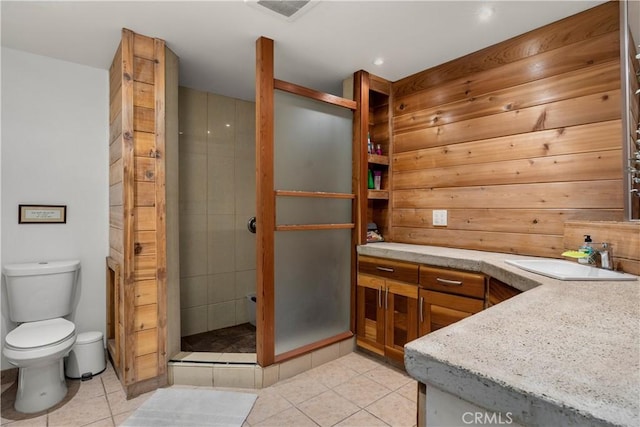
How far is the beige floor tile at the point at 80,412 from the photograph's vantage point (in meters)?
1.92

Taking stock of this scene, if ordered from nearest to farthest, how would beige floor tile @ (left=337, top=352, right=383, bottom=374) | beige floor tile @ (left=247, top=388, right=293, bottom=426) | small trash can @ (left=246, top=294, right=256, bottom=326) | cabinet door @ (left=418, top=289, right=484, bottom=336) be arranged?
1. beige floor tile @ (left=247, top=388, right=293, bottom=426)
2. cabinet door @ (left=418, top=289, right=484, bottom=336)
3. beige floor tile @ (left=337, top=352, right=383, bottom=374)
4. small trash can @ (left=246, top=294, right=256, bottom=326)

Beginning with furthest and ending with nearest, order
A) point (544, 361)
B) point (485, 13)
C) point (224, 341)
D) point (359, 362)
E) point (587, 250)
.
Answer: point (224, 341)
point (359, 362)
point (485, 13)
point (587, 250)
point (544, 361)

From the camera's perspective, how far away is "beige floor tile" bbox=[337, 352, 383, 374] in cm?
259

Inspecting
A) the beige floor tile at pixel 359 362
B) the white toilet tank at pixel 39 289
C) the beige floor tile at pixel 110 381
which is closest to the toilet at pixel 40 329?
the white toilet tank at pixel 39 289

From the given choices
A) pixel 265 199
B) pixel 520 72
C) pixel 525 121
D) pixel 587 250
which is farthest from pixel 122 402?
pixel 520 72

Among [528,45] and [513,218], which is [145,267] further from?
[528,45]

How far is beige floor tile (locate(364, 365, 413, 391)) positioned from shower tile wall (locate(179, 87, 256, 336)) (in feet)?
5.36

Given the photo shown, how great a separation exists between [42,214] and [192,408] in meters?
1.85

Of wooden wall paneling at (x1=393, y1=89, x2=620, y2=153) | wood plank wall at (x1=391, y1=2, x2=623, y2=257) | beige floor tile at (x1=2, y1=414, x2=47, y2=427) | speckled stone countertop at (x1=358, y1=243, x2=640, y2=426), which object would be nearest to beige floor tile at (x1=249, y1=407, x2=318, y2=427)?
beige floor tile at (x1=2, y1=414, x2=47, y2=427)

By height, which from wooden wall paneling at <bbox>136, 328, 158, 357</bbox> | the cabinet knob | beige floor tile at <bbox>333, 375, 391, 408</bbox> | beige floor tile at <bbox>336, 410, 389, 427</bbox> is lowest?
beige floor tile at <bbox>333, 375, 391, 408</bbox>

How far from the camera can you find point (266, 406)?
82.2 inches

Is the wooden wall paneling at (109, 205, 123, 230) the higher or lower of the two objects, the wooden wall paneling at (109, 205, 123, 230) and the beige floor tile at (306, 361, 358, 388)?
the higher

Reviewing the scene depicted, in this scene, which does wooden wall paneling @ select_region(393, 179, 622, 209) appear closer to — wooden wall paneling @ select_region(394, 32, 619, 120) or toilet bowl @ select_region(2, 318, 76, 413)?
wooden wall paneling @ select_region(394, 32, 619, 120)

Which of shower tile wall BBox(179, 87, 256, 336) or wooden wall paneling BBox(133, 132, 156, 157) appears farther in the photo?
shower tile wall BBox(179, 87, 256, 336)
